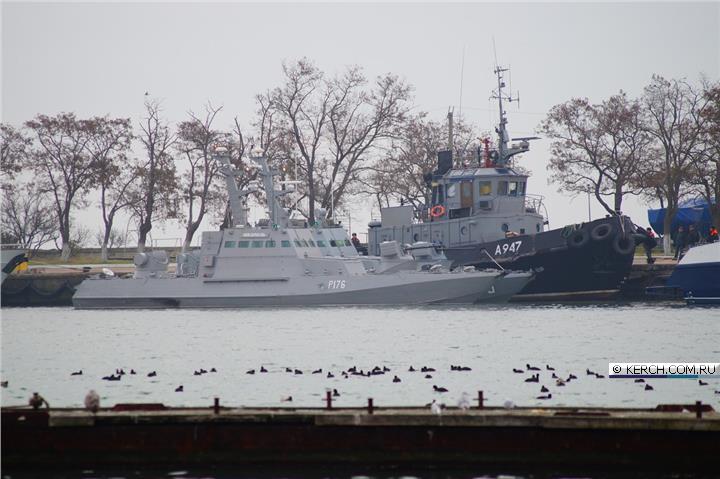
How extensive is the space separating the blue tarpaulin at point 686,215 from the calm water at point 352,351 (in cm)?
2323

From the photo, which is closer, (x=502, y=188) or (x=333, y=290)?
(x=333, y=290)

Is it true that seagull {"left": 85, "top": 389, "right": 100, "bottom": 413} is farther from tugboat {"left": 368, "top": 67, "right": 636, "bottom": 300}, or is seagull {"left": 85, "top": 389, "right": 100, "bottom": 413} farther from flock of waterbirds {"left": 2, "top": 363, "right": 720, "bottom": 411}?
tugboat {"left": 368, "top": 67, "right": 636, "bottom": 300}

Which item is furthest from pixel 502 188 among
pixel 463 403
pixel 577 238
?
pixel 463 403

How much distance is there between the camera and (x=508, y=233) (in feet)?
179

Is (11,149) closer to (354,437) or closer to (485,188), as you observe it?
(485,188)

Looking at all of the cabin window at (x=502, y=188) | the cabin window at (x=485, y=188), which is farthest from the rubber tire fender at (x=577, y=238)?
the cabin window at (x=485, y=188)

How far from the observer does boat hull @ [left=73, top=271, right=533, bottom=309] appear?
48.6 meters

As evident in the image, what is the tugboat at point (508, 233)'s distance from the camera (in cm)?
5291

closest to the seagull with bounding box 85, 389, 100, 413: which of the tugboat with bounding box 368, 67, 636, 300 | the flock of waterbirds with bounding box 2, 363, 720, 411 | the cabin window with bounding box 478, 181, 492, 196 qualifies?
the flock of waterbirds with bounding box 2, 363, 720, 411

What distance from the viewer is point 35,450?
53.3ft

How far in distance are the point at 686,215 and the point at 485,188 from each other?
70.9ft

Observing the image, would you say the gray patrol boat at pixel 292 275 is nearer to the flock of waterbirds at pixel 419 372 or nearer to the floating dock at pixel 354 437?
the flock of waterbirds at pixel 419 372

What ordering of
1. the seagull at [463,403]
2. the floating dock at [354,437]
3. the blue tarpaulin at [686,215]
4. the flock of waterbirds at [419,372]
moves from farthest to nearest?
the blue tarpaulin at [686,215] < the flock of waterbirds at [419,372] < the seagull at [463,403] < the floating dock at [354,437]

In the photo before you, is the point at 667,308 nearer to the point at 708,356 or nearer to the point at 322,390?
the point at 708,356
